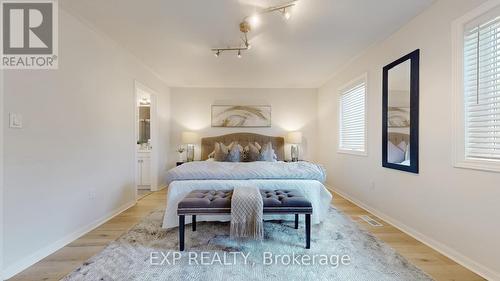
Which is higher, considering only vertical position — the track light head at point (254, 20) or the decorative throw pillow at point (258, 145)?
the track light head at point (254, 20)

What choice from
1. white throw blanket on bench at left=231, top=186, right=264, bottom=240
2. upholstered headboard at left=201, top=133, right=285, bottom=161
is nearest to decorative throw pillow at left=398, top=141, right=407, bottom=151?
white throw blanket on bench at left=231, top=186, right=264, bottom=240

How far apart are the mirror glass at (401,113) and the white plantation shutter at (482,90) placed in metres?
0.59

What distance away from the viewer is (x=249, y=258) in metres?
2.17

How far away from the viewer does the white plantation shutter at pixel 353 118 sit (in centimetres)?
392

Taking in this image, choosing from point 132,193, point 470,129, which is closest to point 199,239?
point 132,193

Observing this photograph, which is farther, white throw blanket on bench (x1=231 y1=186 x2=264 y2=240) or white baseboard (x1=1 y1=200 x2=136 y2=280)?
white throw blanket on bench (x1=231 y1=186 x2=264 y2=240)

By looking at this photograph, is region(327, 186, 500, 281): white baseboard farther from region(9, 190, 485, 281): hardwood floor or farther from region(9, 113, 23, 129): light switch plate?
region(9, 113, 23, 129): light switch plate

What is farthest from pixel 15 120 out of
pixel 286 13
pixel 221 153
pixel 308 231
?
pixel 221 153

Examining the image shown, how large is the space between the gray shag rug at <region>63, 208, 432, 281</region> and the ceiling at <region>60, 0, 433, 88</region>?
8.24 ft

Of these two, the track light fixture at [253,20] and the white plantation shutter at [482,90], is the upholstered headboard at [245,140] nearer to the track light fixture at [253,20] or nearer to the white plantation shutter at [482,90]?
the track light fixture at [253,20]

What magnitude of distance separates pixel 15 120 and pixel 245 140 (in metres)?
4.17

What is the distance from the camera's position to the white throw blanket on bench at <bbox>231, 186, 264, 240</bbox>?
7.64 feet

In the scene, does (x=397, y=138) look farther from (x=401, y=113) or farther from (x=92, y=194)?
(x=92, y=194)
